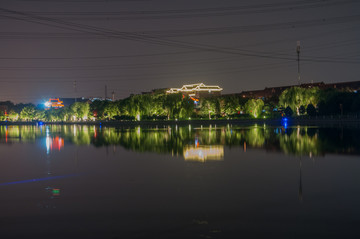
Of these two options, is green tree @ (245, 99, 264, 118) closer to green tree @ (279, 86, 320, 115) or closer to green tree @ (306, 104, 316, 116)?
green tree @ (279, 86, 320, 115)

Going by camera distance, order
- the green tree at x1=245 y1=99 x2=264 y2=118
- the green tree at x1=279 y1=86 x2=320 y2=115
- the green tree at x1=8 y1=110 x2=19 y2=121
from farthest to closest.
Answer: the green tree at x1=8 y1=110 x2=19 y2=121 < the green tree at x1=245 y1=99 x2=264 y2=118 < the green tree at x1=279 y1=86 x2=320 y2=115

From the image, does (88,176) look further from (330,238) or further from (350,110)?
(350,110)

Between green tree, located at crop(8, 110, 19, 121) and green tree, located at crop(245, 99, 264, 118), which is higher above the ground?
green tree, located at crop(8, 110, 19, 121)

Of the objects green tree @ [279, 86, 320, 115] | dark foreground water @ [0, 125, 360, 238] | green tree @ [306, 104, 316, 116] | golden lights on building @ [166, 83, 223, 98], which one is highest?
golden lights on building @ [166, 83, 223, 98]

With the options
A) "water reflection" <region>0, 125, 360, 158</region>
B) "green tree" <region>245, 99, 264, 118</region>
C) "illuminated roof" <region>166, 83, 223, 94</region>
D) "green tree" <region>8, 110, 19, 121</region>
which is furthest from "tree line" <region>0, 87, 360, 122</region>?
"green tree" <region>8, 110, 19, 121</region>

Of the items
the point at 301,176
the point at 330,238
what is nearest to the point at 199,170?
the point at 301,176

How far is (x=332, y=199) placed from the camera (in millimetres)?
9008

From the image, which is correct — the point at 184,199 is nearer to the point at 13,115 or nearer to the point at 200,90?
the point at 200,90

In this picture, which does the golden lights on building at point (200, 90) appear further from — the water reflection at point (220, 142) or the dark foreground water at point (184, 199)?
the dark foreground water at point (184, 199)

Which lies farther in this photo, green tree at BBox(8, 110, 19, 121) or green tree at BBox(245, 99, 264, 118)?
green tree at BBox(8, 110, 19, 121)

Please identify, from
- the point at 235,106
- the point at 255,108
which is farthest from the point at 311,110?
the point at 235,106

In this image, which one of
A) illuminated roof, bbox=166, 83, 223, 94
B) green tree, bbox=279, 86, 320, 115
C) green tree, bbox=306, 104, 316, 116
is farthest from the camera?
illuminated roof, bbox=166, 83, 223, 94

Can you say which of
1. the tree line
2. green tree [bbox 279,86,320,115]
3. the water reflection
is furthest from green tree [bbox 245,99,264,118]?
the water reflection

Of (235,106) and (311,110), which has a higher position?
(235,106)
